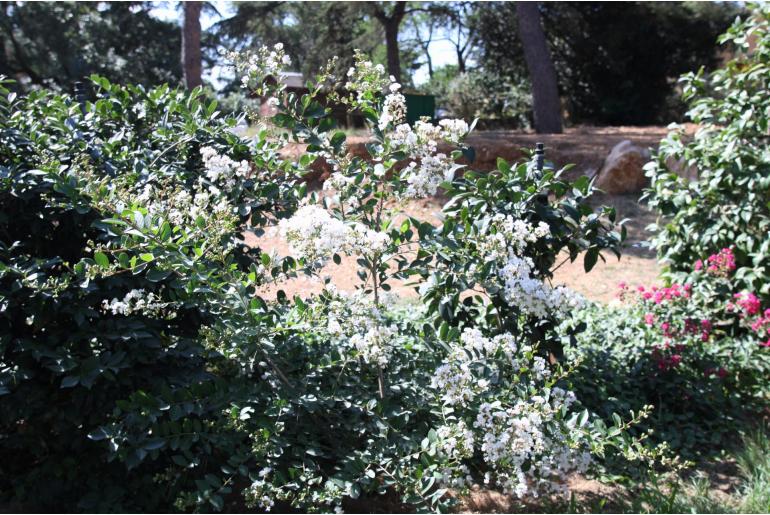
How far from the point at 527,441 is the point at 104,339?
1468 millimetres

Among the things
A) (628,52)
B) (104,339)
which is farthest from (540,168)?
(628,52)

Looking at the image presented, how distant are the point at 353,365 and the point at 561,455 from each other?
94 cm

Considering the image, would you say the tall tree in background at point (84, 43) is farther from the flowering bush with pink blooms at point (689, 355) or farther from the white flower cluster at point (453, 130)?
the white flower cluster at point (453, 130)

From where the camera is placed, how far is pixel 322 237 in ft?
7.38

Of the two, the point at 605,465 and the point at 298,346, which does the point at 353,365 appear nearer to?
the point at 298,346

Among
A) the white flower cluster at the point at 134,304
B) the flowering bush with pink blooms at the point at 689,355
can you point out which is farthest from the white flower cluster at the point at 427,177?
the flowering bush with pink blooms at the point at 689,355

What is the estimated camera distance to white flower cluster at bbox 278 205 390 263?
2252 millimetres

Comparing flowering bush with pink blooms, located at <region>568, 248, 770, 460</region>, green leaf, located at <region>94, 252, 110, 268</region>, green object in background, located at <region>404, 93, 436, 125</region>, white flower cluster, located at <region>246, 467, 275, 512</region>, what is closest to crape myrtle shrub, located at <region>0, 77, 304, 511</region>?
green leaf, located at <region>94, 252, 110, 268</region>

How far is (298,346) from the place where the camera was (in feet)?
9.04

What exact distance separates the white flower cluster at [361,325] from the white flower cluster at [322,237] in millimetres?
187

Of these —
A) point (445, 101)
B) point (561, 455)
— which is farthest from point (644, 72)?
point (561, 455)

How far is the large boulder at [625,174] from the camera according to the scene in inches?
351

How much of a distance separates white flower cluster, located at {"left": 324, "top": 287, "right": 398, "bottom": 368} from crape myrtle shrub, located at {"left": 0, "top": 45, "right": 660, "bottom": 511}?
11mm

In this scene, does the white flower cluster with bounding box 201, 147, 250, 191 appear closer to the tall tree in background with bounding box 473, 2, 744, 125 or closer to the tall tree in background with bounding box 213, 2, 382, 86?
the tall tree in background with bounding box 213, 2, 382, 86
